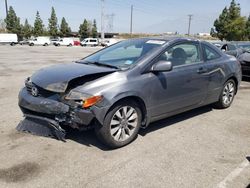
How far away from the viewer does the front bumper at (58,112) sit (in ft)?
11.8

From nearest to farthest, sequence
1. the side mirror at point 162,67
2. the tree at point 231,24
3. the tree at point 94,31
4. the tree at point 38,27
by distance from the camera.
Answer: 1. the side mirror at point 162,67
2. the tree at point 231,24
3. the tree at point 38,27
4. the tree at point 94,31

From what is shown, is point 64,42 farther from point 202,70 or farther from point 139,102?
point 139,102

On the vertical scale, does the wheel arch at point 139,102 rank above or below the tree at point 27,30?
above

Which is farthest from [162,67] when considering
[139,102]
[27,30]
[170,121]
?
[27,30]

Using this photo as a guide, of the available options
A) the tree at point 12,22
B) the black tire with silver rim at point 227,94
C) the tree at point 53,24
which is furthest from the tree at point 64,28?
the black tire with silver rim at point 227,94

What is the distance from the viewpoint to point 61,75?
13.0 ft

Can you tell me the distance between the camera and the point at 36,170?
11.0 ft

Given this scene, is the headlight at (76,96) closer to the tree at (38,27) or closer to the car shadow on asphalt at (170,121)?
the car shadow on asphalt at (170,121)

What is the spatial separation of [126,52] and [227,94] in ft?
8.57

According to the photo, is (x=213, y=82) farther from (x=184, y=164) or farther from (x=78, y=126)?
(x=78, y=126)

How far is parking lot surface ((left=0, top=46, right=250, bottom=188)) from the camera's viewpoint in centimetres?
316

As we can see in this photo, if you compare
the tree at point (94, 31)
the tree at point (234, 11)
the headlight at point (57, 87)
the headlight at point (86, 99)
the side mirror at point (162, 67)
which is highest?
the tree at point (234, 11)

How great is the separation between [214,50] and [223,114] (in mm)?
1332

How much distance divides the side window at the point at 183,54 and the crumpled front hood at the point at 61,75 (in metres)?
1.10
